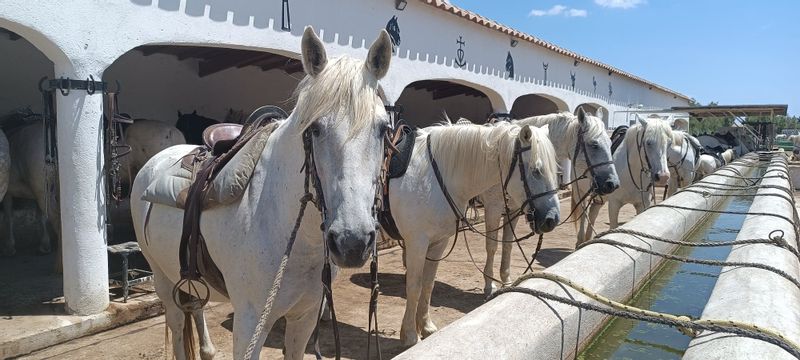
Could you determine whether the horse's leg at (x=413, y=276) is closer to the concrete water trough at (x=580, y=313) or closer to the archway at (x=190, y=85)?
the concrete water trough at (x=580, y=313)

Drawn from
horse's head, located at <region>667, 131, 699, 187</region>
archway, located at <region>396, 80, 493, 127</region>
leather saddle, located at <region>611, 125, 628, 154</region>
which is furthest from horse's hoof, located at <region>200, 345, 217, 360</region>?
archway, located at <region>396, 80, 493, 127</region>

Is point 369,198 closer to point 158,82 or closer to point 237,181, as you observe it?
point 237,181

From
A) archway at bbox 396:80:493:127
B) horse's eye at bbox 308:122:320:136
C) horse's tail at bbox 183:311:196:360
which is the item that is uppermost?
archway at bbox 396:80:493:127

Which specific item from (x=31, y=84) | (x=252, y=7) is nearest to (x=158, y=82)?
(x=31, y=84)

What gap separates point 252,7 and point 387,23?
2217mm

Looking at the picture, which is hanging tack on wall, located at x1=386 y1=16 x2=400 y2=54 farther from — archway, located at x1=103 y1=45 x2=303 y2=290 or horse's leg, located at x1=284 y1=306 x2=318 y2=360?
horse's leg, located at x1=284 y1=306 x2=318 y2=360

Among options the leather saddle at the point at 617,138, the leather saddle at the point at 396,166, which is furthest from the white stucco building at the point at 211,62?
the leather saddle at the point at 617,138

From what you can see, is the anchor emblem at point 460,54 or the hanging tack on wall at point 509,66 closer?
the anchor emblem at point 460,54

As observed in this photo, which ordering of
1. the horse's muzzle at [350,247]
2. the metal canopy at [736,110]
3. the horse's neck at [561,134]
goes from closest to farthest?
the horse's muzzle at [350,247] → the horse's neck at [561,134] → the metal canopy at [736,110]

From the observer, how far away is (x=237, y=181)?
199cm

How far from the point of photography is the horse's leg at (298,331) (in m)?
2.20

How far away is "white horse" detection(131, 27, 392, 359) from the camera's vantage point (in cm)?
150

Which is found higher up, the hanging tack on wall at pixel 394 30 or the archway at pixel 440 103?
the hanging tack on wall at pixel 394 30

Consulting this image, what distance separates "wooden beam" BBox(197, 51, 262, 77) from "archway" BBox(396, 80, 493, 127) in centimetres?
530
